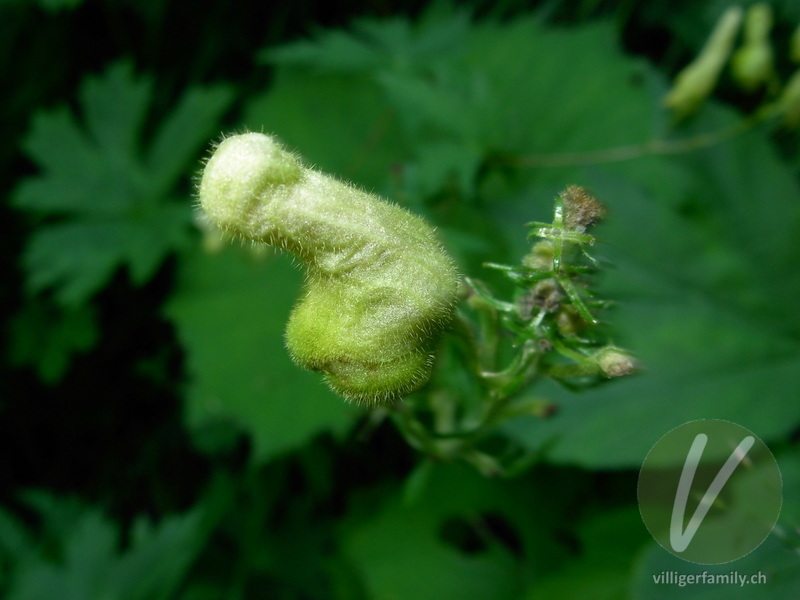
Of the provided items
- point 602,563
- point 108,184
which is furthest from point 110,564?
point 602,563

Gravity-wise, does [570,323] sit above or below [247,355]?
above

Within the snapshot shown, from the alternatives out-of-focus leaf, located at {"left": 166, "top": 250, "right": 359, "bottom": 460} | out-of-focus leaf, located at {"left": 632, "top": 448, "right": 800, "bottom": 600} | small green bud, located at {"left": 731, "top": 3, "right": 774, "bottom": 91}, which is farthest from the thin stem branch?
out-of-focus leaf, located at {"left": 632, "top": 448, "right": 800, "bottom": 600}

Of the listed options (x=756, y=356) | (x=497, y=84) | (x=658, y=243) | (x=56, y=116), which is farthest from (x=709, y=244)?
(x=56, y=116)

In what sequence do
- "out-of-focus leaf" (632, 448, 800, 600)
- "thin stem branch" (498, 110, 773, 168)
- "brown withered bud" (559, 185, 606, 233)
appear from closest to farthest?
"brown withered bud" (559, 185, 606, 233)
"out-of-focus leaf" (632, 448, 800, 600)
"thin stem branch" (498, 110, 773, 168)

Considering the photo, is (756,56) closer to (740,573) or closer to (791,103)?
(791,103)

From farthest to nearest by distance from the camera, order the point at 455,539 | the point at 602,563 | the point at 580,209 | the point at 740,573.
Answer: the point at 455,539, the point at 602,563, the point at 740,573, the point at 580,209

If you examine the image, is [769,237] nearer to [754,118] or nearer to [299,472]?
[754,118]

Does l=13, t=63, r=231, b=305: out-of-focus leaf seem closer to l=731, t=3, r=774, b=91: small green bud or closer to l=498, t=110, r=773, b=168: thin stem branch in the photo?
l=498, t=110, r=773, b=168: thin stem branch
